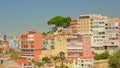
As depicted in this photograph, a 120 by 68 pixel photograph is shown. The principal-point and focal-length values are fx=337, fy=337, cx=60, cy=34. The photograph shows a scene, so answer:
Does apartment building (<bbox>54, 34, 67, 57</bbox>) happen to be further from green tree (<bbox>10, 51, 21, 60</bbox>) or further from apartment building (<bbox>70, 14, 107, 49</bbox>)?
green tree (<bbox>10, 51, 21, 60</bbox>)

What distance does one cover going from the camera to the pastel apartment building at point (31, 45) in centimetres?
4328

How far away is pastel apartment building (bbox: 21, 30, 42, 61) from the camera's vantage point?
43281mm

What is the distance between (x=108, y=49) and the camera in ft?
133

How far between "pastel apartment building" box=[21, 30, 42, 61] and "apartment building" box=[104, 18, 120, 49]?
8.82 metres

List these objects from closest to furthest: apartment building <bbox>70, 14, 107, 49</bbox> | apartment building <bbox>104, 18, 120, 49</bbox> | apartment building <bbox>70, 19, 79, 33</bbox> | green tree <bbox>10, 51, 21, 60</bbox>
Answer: apartment building <bbox>104, 18, 120, 49</bbox>, apartment building <bbox>70, 14, 107, 49</bbox>, green tree <bbox>10, 51, 21, 60</bbox>, apartment building <bbox>70, 19, 79, 33</bbox>

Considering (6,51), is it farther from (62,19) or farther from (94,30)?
(94,30)

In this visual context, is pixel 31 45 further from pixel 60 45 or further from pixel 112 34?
pixel 112 34

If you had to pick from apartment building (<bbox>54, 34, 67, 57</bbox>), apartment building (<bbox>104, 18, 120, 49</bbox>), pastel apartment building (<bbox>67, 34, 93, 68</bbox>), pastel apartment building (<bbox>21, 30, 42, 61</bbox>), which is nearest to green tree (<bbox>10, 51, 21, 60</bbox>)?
pastel apartment building (<bbox>21, 30, 42, 61</bbox>)

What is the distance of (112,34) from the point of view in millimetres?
41906

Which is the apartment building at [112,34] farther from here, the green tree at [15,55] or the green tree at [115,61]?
the green tree at [15,55]

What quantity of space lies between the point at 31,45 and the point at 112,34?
34.4 feet

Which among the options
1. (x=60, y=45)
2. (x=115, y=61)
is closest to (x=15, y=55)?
(x=60, y=45)

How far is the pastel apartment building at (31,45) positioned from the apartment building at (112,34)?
8.82 m

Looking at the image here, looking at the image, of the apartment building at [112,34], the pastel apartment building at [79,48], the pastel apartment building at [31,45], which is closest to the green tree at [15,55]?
the pastel apartment building at [31,45]
